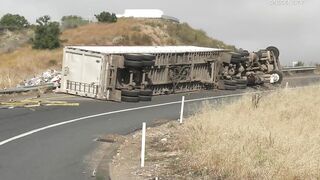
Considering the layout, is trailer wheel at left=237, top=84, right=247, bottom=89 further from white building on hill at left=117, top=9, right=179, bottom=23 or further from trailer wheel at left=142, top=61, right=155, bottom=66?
white building on hill at left=117, top=9, right=179, bottom=23

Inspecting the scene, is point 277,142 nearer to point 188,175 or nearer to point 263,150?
point 263,150

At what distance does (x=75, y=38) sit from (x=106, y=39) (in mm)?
4586

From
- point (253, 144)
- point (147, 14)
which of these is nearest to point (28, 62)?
point (147, 14)

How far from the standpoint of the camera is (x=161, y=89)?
83.9ft

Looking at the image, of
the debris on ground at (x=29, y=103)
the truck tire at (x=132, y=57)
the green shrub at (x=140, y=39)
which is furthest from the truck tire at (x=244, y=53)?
the green shrub at (x=140, y=39)

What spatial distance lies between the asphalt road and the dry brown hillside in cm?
2388

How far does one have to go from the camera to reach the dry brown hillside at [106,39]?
157 feet

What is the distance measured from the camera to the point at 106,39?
186 feet

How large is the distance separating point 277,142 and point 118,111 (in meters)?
9.88

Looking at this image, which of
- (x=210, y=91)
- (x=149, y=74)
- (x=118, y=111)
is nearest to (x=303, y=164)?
(x=118, y=111)

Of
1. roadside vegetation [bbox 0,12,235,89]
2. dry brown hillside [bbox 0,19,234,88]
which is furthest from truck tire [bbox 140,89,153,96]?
roadside vegetation [bbox 0,12,235,89]

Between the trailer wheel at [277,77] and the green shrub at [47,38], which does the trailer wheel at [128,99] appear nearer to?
the trailer wheel at [277,77]

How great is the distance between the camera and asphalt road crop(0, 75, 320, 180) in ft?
35.7

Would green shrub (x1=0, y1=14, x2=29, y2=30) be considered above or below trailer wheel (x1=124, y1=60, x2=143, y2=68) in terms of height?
above
